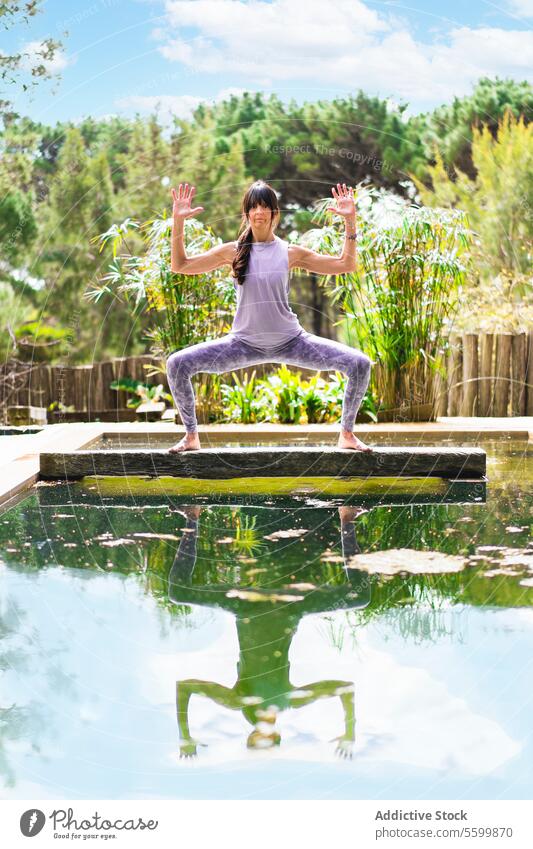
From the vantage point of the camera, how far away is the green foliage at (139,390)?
11695 mm

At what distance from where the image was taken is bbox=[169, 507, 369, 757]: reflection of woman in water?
7.48ft

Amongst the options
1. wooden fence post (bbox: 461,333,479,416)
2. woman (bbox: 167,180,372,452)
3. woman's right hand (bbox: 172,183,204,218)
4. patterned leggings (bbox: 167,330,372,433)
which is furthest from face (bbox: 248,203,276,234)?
wooden fence post (bbox: 461,333,479,416)

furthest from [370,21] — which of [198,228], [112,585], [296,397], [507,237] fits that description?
[112,585]

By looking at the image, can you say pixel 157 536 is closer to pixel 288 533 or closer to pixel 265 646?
pixel 288 533

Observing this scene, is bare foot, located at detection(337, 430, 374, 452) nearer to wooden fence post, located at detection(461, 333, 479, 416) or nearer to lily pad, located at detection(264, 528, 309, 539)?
lily pad, located at detection(264, 528, 309, 539)

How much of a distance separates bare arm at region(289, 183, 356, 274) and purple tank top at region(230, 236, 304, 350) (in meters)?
0.09

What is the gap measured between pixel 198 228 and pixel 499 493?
15.4 ft

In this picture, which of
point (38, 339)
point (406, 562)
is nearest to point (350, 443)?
point (406, 562)

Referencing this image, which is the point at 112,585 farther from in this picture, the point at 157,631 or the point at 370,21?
the point at 370,21

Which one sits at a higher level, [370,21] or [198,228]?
[370,21]

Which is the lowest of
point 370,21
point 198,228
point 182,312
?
point 182,312

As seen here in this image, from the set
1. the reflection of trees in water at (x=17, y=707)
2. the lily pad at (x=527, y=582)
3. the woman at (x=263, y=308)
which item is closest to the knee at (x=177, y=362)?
the woman at (x=263, y=308)

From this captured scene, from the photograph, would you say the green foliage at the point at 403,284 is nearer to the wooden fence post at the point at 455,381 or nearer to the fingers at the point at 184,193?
the wooden fence post at the point at 455,381

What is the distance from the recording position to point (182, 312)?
874 centimetres
